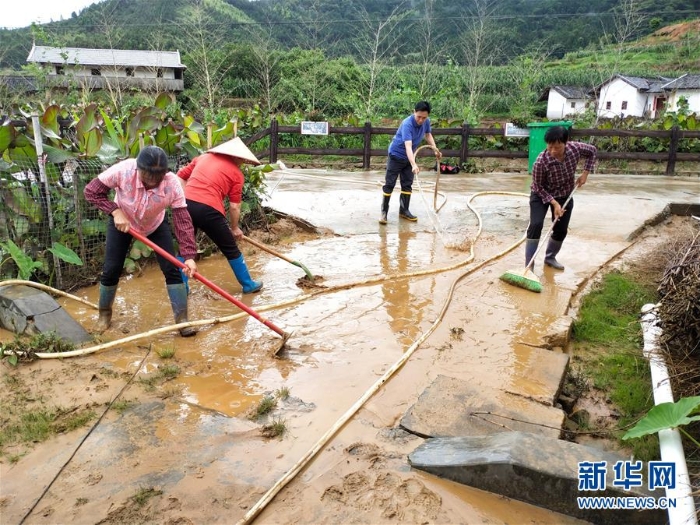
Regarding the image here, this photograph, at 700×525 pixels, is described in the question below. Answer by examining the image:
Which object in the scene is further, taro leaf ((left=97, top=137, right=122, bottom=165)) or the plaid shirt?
taro leaf ((left=97, top=137, right=122, bottom=165))

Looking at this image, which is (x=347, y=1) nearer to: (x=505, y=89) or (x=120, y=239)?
(x=505, y=89)

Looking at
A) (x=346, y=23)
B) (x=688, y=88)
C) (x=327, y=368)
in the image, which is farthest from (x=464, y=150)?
(x=346, y=23)

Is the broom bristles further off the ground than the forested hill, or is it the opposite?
the forested hill

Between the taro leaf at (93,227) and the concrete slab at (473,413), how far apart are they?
374 centimetres

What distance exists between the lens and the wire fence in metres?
4.73

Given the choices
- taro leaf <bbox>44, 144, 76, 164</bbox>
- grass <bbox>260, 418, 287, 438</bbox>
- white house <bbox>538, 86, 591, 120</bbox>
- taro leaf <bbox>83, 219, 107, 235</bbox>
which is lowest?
grass <bbox>260, 418, 287, 438</bbox>

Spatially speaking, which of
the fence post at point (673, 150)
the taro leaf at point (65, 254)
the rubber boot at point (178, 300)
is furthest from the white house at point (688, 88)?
the taro leaf at point (65, 254)

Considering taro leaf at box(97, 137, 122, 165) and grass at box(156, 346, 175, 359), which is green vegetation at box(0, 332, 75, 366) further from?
taro leaf at box(97, 137, 122, 165)

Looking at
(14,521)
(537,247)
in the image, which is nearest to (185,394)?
(14,521)

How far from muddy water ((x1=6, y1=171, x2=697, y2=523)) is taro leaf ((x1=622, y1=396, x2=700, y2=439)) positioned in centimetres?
58

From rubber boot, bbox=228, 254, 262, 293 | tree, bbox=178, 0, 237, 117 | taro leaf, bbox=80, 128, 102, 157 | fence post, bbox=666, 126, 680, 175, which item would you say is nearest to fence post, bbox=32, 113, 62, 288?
taro leaf, bbox=80, 128, 102, 157

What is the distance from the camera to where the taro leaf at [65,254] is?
4.69 meters

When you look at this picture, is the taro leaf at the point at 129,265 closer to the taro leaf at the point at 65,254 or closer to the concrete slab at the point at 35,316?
the taro leaf at the point at 65,254

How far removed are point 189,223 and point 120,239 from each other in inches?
21.3
